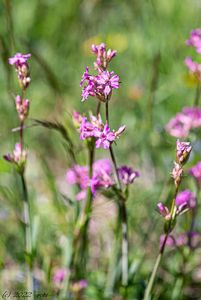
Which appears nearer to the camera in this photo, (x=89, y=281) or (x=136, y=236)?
(x=89, y=281)

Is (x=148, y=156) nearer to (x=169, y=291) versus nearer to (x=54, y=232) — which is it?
(x=54, y=232)

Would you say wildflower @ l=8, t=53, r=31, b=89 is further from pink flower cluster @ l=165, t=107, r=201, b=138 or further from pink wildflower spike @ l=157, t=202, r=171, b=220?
pink flower cluster @ l=165, t=107, r=201, b=138

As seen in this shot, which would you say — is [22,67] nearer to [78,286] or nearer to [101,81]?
[101,81]

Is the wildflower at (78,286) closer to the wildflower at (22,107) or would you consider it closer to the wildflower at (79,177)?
the wildflower at (79,177)

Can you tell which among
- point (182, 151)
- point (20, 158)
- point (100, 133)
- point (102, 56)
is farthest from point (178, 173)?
point (20, 158)

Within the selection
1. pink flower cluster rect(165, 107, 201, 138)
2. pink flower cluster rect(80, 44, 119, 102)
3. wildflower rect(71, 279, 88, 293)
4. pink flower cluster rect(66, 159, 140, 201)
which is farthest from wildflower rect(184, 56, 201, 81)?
wildflower rect(71, 279, 88, 293)

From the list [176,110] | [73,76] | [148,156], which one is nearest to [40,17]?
[73,76]

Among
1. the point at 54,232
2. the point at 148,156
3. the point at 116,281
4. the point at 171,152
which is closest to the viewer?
the point at 116,281

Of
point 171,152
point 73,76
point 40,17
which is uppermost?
point 40,17
